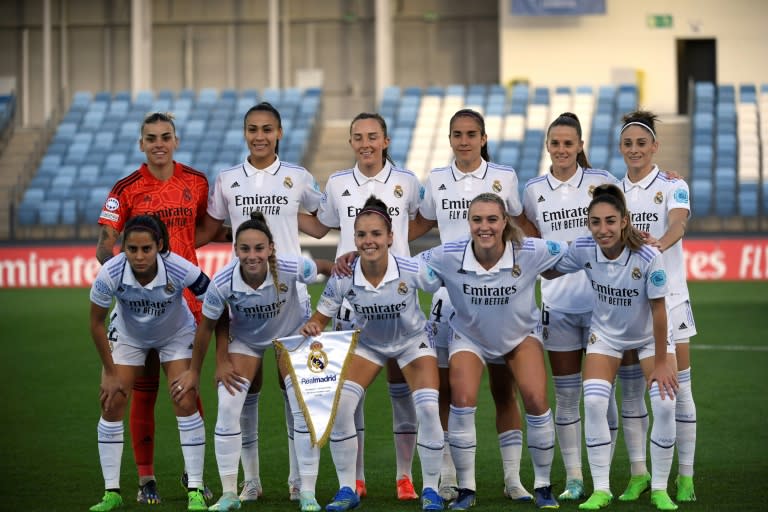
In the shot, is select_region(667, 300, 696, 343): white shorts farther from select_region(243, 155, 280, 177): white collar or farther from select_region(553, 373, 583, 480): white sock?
select_region(243, 155, 280, 177): white collar

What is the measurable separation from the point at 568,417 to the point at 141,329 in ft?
7.43

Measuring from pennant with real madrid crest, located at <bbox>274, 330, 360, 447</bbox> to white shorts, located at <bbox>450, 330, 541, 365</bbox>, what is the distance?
508 millimetres

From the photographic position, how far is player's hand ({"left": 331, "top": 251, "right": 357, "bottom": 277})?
6035 millimetres

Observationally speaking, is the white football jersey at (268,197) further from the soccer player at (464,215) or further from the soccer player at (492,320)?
the soccer player at (492,320)

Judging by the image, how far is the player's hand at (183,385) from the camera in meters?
6.02

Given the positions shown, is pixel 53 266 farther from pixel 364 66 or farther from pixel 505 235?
pixel 505 235

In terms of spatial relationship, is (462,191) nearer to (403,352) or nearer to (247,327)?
(403,352)

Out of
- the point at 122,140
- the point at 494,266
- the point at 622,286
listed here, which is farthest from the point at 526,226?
the point at 122,140

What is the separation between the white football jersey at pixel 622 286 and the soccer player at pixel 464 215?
0.59m

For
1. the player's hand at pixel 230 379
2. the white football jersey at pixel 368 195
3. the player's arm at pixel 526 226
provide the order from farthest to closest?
1. the player's arm at pixel 526 226
2. the white football jersey at pixel 368 195
3. the player's hand at pixel 230 379

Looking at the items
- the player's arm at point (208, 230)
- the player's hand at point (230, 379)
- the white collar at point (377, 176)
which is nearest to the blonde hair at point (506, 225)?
the white collar at point (377, 176)

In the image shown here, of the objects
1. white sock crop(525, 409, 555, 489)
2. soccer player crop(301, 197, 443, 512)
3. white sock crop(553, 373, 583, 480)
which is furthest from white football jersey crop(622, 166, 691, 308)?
soccer player crop(301, 197, 443, 512)

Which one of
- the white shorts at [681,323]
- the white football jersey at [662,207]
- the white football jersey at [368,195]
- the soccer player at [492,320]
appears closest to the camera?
the soccer player at [492,320]

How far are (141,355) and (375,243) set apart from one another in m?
1.39
